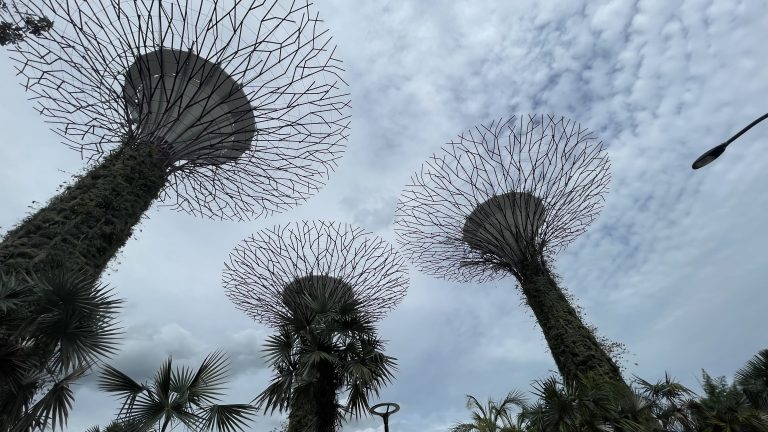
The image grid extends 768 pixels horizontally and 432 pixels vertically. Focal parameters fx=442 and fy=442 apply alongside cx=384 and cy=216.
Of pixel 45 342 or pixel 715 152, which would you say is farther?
pixel 715 152

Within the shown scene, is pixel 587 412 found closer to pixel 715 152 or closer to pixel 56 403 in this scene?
pixel 715 152

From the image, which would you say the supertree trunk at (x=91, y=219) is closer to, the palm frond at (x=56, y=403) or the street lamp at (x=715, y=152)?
the palm frond at (x=56, y=403)

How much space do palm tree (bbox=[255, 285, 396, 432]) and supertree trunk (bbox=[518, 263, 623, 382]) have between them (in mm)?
5728

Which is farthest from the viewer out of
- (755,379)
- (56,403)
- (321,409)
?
(755,379)

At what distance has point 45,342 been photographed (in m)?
5.50

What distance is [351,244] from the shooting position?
17047 millimetres

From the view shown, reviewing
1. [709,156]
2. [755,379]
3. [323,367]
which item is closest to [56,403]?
[323,367]

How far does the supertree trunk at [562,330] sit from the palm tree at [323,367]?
18.8ft

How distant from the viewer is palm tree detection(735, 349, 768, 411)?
12.3m

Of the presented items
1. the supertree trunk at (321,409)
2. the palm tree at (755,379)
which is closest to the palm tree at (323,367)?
the supertree trunk at (321,409)

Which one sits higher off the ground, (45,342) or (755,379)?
(755,379)

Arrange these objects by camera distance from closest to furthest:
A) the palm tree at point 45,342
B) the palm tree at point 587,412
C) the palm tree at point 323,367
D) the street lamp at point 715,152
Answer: the palm tree at point 45,342 → the street lamp at point 715,152 → the palm tree at point 587,412 → the palm tree at point 323,367

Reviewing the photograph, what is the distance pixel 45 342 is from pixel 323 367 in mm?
6436

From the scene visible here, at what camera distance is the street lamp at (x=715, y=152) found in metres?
6.29
